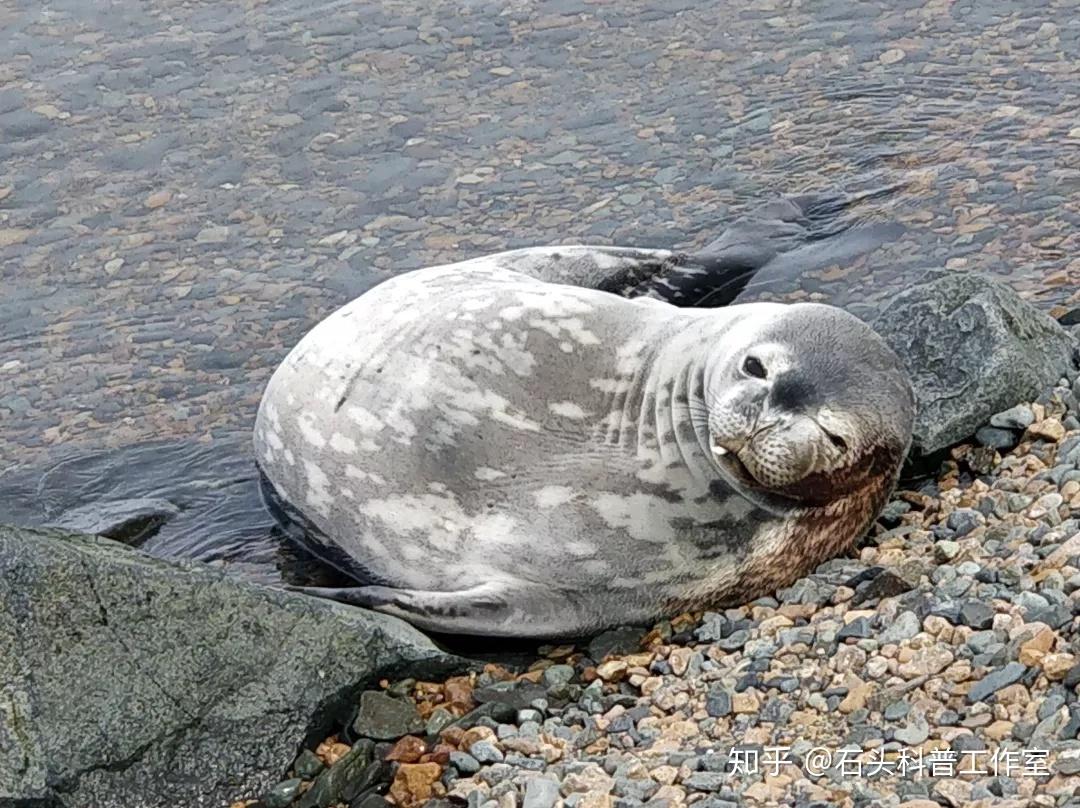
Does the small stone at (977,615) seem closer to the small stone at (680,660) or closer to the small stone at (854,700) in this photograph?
the small stone at (854,700)

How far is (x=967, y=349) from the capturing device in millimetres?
5766

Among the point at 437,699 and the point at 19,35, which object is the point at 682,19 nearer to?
the point at 19,35

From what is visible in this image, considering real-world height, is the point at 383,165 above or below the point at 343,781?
below

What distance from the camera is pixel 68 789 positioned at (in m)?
4.36

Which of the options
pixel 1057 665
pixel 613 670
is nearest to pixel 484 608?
pixel 613 670

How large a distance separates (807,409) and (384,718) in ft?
4.51

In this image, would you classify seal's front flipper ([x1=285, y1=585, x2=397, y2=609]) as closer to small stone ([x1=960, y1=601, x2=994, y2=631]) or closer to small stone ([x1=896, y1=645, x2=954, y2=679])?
small stone ([x1=896, y1=645, x2=954, y2=679])

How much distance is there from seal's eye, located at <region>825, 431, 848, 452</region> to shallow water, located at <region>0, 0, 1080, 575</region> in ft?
6.62

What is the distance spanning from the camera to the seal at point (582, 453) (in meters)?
4.98

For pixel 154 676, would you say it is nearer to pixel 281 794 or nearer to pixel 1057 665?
pixel 281 794

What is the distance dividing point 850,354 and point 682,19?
16.6 ft

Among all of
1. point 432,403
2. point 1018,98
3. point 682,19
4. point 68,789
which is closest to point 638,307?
point 432,403

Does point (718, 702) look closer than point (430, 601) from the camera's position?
Yes

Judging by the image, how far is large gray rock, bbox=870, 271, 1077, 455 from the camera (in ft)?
18.5
